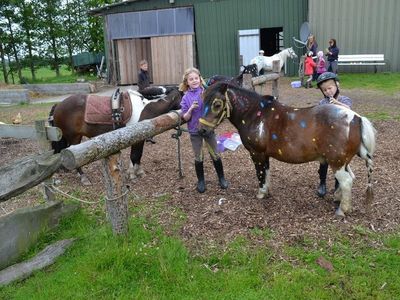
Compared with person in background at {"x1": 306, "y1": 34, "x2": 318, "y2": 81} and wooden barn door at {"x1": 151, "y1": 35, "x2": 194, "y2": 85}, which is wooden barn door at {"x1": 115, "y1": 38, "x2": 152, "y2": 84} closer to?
wooden barn door at {"x1": 151, "y1": 35, "x2": 194, "y2": 85}

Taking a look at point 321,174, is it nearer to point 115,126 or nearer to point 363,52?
point 115,126

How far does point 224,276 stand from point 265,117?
1873 millimetres

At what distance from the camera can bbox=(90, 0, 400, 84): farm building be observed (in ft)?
54.6

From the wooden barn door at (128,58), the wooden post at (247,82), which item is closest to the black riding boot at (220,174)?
the wooden post at (247,82)

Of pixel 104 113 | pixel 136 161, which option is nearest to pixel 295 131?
pixel 136 161

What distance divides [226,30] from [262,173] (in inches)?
591

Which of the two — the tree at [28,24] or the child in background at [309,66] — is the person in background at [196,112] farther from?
the tree at [28,24]

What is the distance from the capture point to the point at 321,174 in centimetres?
484

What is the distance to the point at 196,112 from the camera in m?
5.02

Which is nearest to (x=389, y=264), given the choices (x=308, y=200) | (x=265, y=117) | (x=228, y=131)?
(x=308, y=200)

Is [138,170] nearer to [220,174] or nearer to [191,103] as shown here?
[220,174]

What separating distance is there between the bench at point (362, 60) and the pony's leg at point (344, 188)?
14.0 m

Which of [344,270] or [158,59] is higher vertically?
[158,59]

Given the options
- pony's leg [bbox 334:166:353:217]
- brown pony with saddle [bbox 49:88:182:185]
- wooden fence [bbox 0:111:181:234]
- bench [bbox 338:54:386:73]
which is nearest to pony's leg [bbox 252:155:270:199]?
pony's leg [bbox 334:166:353:217]
